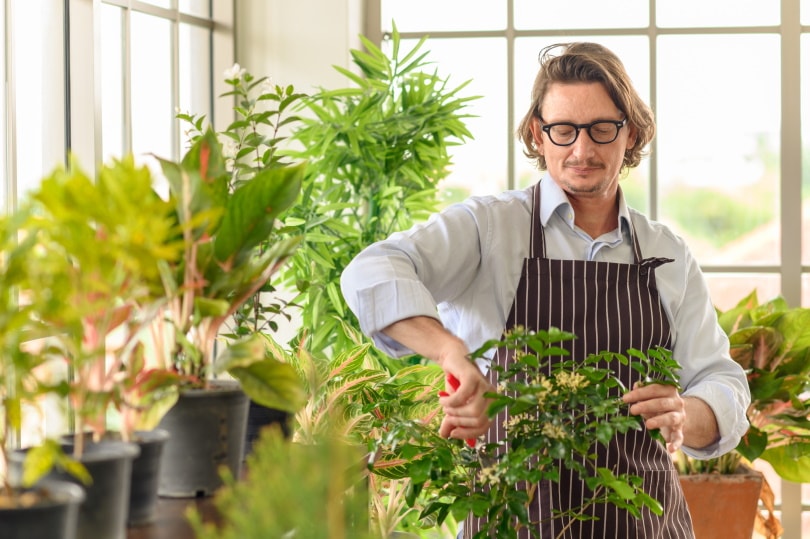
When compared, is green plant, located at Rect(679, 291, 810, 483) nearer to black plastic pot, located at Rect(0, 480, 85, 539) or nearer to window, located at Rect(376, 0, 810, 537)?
window, located at Rect(376, 0, 810, 537)

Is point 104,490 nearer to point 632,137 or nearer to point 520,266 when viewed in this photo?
point 520,266

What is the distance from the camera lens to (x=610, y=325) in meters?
2.21

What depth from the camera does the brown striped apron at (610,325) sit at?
2121 mm

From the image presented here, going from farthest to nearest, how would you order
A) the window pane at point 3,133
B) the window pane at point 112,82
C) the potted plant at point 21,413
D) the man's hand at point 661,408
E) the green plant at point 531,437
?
the window pane at point 112,82 → the window pane at point 3,133 → the man's hand at point 661,408 → the green plant at point 531,437 → the potted plant at point 21,413

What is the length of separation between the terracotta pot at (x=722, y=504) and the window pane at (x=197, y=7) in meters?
2.35

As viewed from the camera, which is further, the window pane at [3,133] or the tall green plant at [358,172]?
the tall green plant at [358,172]

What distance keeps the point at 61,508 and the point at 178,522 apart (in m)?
0.22

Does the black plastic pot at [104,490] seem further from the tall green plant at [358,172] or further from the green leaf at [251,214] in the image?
the tall green plant at [358,172]

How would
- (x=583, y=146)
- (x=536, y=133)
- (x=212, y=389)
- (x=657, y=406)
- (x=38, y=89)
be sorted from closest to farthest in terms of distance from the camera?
(x=212, y=389)
(x=657, y=406)
(x=583, y=146)
(x=536, y=133)
(x=38, y=89)

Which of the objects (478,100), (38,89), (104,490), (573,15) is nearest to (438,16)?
(478,100)

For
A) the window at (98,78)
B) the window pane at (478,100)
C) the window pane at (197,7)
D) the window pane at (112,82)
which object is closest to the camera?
the window at (98,78)

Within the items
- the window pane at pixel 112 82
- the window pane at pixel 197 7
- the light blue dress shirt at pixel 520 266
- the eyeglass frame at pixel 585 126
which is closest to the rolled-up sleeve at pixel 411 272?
the light blue dress shirt at pixel 520 266

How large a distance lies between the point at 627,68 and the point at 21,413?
3.51 m

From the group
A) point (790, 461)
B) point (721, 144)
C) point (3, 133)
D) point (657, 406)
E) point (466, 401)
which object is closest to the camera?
point (466, 401)
